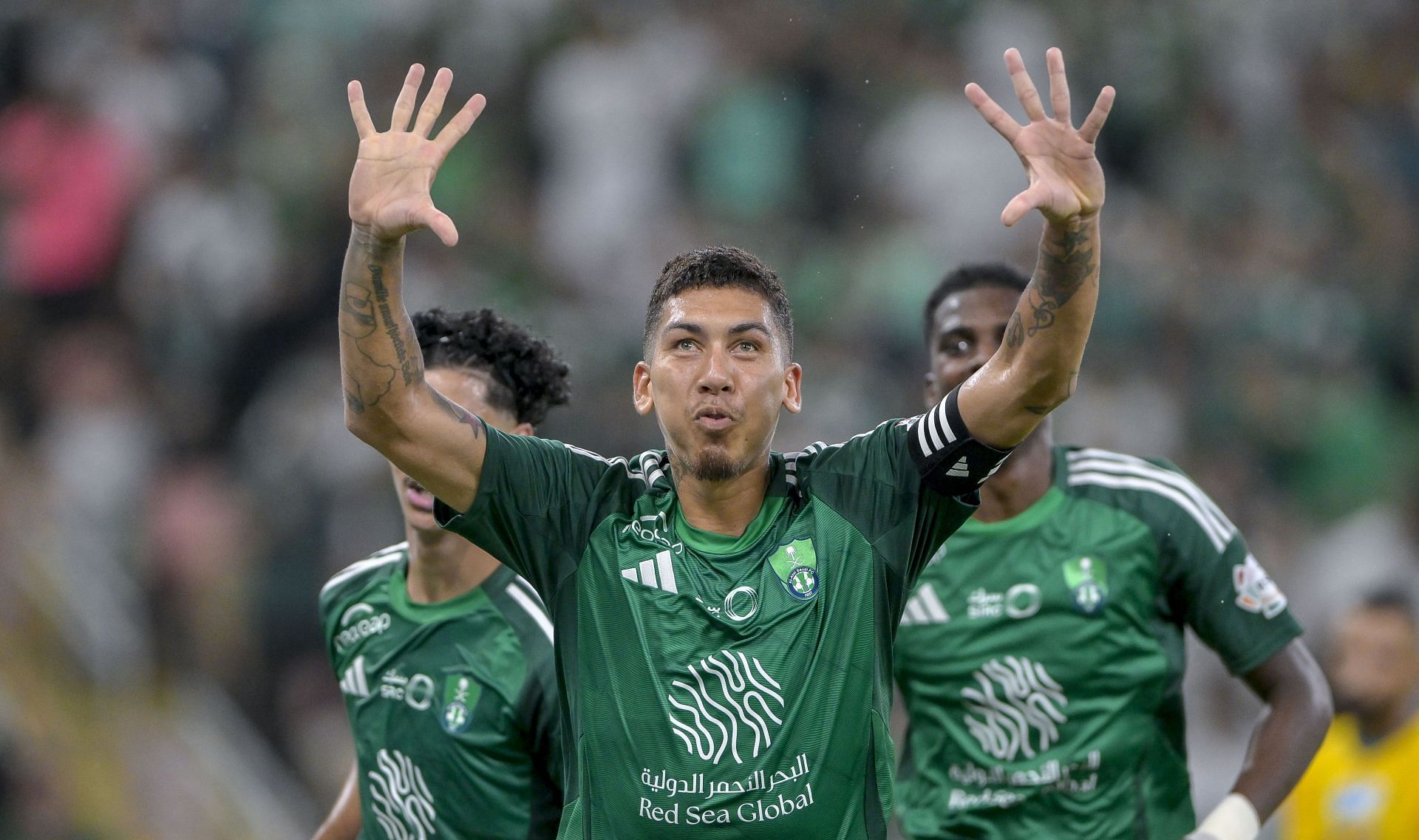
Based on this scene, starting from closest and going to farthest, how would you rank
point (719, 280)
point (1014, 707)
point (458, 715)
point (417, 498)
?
1. point (719, 280)
2. point (458, 715)
3. point (417, 498)
4. point (1014, 707)

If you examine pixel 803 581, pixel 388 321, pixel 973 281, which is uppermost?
pixel 973 281

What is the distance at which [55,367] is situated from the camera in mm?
9398

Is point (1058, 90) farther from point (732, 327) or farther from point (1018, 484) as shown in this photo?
point (1018, 484)

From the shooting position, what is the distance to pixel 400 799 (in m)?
4.11

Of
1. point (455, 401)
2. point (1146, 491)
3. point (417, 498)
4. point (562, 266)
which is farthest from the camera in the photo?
point (562, 266)

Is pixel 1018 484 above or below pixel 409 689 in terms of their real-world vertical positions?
above

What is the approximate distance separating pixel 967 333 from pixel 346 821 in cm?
233

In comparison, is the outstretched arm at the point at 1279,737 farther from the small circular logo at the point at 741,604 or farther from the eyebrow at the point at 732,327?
the eyebrow at the point at 732,327

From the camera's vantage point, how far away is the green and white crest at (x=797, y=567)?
324 cm

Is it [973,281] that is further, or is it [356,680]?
[973,281]

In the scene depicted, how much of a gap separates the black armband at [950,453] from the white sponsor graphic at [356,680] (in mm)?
1803

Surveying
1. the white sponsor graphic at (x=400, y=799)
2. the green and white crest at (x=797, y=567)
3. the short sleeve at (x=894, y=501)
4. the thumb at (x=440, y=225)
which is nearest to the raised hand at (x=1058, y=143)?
the short sleeve at (x=894, y=501)

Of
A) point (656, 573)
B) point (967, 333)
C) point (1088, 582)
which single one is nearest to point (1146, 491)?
point (1088, 582)

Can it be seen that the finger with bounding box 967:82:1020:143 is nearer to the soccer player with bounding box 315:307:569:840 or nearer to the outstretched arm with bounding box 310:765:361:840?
the soccer player with bounding box 315:307:569:840
